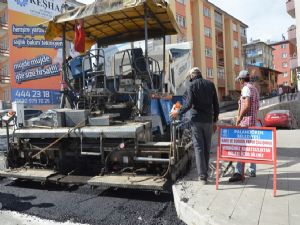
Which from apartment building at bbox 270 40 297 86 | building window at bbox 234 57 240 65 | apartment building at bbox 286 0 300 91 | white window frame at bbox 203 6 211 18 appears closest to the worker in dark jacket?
apartment building at bbox 286 0 300 91

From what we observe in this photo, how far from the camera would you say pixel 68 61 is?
7.98 meters

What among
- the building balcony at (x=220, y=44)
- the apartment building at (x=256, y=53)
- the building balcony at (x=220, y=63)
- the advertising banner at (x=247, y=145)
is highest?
the apartment building at (x=256, y=53)

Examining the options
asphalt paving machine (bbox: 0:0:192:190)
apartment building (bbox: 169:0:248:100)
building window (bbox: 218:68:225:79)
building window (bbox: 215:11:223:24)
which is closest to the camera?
asphalt paving machine (bbox: 0:0:192:190)

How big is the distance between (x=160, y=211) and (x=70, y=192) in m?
1.98

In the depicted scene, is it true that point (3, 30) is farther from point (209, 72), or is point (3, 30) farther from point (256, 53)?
point (256, 53)

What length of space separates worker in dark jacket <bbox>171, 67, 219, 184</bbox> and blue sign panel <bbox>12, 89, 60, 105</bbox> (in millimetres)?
26531

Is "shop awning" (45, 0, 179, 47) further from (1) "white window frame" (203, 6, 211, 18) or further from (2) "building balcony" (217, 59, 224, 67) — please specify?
(2) "building balcony" (217, 59, 224, 67)

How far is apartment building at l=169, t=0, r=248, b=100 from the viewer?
4421cm

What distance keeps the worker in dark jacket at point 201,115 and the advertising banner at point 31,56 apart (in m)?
26.5

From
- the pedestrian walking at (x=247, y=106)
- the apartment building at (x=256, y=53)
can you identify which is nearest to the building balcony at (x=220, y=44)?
the apartment building at (x=256, y=53)

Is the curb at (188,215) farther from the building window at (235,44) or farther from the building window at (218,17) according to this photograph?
the building window at (235,44)

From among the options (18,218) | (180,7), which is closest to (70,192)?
(18,218)

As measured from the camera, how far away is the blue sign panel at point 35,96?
31234 mm

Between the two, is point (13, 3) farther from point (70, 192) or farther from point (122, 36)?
point (70, 192)
